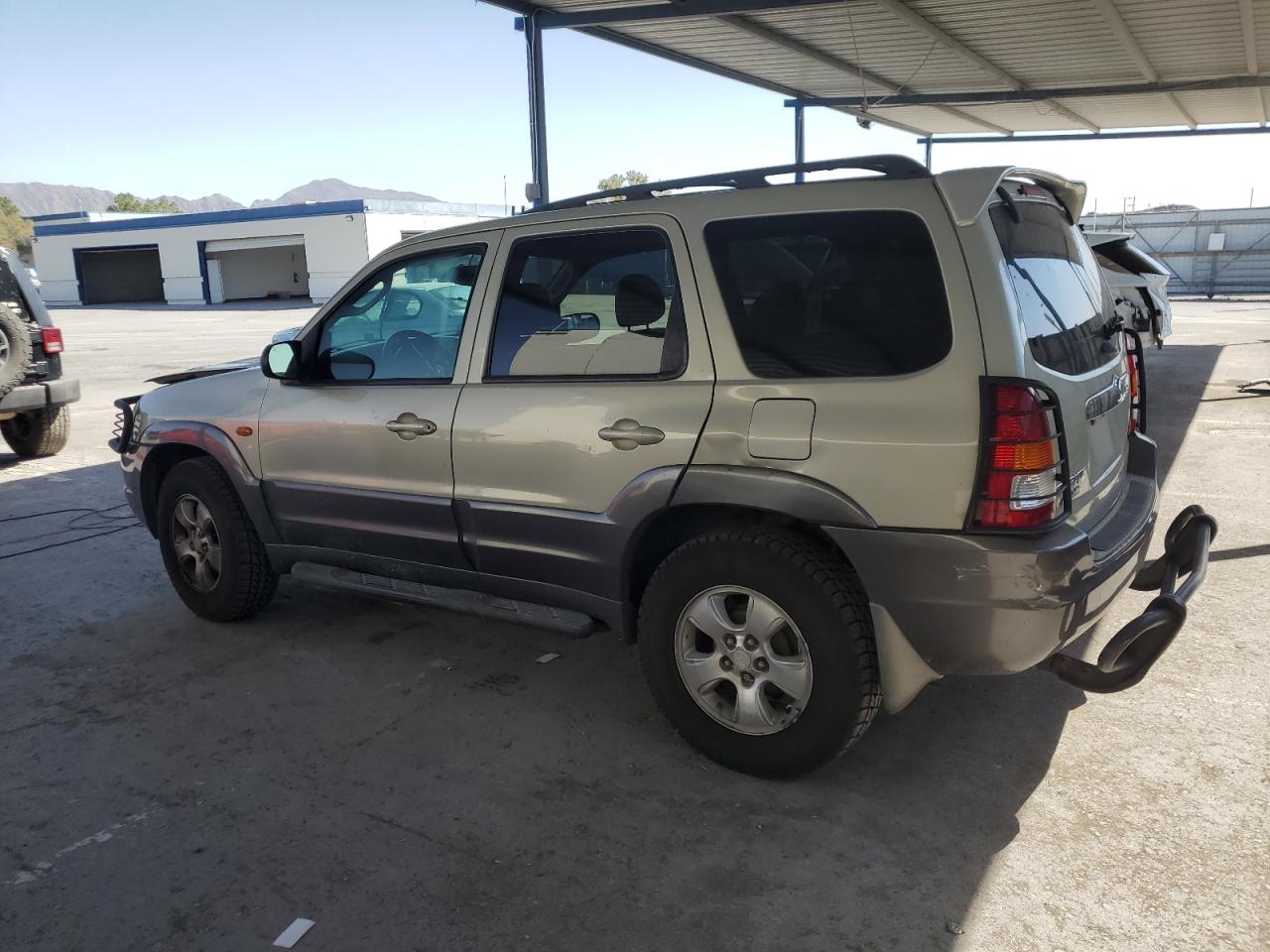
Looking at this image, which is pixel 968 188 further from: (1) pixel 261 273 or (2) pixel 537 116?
(1) pixel 261 273

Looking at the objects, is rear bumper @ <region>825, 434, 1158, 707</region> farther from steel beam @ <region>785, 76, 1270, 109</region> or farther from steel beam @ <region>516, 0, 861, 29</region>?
steel beam @ <region>785, 76, 1270, 109</region>

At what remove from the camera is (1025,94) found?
19844mm

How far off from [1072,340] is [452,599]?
249cm

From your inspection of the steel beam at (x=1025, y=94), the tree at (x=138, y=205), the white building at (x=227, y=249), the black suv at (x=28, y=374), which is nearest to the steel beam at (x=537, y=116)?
the black suv at (x=28, y=374)

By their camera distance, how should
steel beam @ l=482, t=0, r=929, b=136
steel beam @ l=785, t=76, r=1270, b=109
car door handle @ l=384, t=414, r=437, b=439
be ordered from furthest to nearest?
steel beam @ l=785, t=76, r=1270, b=109 → steel beam @ l=482, t=0, r=929, b=136 → car door handle @ l=384, t=414, r=437, b=439

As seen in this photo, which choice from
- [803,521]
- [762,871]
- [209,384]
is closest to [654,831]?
[762,871]

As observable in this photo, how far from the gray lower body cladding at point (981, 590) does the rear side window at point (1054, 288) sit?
1.89 feet

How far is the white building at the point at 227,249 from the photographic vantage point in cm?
4641

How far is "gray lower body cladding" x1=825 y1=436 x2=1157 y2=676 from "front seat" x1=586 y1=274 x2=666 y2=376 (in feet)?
2.96

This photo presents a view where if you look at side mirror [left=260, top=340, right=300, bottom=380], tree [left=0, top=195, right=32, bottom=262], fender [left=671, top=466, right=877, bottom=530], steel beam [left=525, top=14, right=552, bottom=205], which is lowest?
fender [left=671, top=466, right=877, bottom=530]

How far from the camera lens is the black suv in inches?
329

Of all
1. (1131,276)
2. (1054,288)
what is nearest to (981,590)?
(1054,288)

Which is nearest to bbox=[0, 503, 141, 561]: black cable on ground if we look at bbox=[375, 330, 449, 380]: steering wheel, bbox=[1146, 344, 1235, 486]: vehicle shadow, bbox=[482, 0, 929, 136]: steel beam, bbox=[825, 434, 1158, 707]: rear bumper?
bbox=[375, 330, 449, 380]: steering wheel

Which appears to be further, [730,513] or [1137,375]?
[1137,375]
